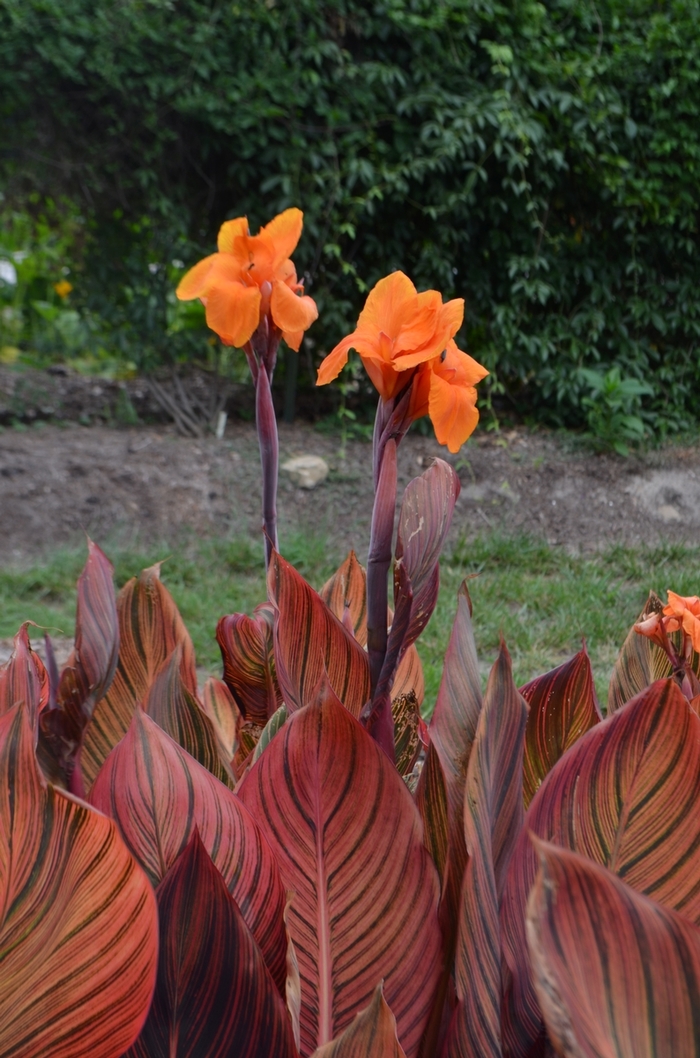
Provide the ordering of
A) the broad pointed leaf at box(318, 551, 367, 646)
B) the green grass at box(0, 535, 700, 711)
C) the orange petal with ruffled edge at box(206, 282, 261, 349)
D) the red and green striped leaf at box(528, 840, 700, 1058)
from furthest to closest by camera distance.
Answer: the green grass at box(0, 535, 700, 711), the broad pointed leaf at box(318, 551, 367, 646), the orange petal with ruffled edge at box(206, 282, 261, 349), the red and green striped leaf at box(528, 840, 700, 1058)

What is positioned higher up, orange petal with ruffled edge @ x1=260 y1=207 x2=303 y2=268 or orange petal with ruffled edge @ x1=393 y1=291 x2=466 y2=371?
orange petal with ruffled edge @ x1=260 y1=207 x2=303 y2=268

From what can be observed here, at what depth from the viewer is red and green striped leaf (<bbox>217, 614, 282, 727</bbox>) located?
33.3 inches

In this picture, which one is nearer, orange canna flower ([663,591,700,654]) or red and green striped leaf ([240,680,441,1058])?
red and green striped leaf ([240,680,441,1058])

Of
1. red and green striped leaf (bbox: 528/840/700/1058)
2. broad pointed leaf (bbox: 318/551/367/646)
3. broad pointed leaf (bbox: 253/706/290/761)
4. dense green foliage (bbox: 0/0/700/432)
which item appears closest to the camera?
red and green striped leaf (bbox: 528/840/700/1058)

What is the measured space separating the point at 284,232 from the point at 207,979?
632 mm

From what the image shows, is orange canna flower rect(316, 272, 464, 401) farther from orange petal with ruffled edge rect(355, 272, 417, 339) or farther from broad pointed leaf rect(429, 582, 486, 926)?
broad pointed leaf rect(429, 582, 486, 926)

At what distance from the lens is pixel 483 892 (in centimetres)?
47

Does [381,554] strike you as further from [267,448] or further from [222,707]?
[222,707]

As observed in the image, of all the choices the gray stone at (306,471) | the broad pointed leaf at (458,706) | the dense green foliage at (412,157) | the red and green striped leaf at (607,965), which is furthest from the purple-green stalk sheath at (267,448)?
the dense green foliage at (412,157)

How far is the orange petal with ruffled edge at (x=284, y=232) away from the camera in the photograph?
2.61 feet

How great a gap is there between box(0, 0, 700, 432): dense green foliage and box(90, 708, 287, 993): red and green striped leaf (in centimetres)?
400

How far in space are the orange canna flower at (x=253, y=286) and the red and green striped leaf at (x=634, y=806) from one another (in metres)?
0.44

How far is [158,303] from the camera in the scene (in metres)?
4.70

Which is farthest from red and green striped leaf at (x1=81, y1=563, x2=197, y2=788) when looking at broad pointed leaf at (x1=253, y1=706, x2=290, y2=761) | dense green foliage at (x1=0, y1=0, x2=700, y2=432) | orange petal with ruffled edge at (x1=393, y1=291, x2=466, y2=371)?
dense green foliage at (x1=0, y1=0, x2=700, y2=432)
